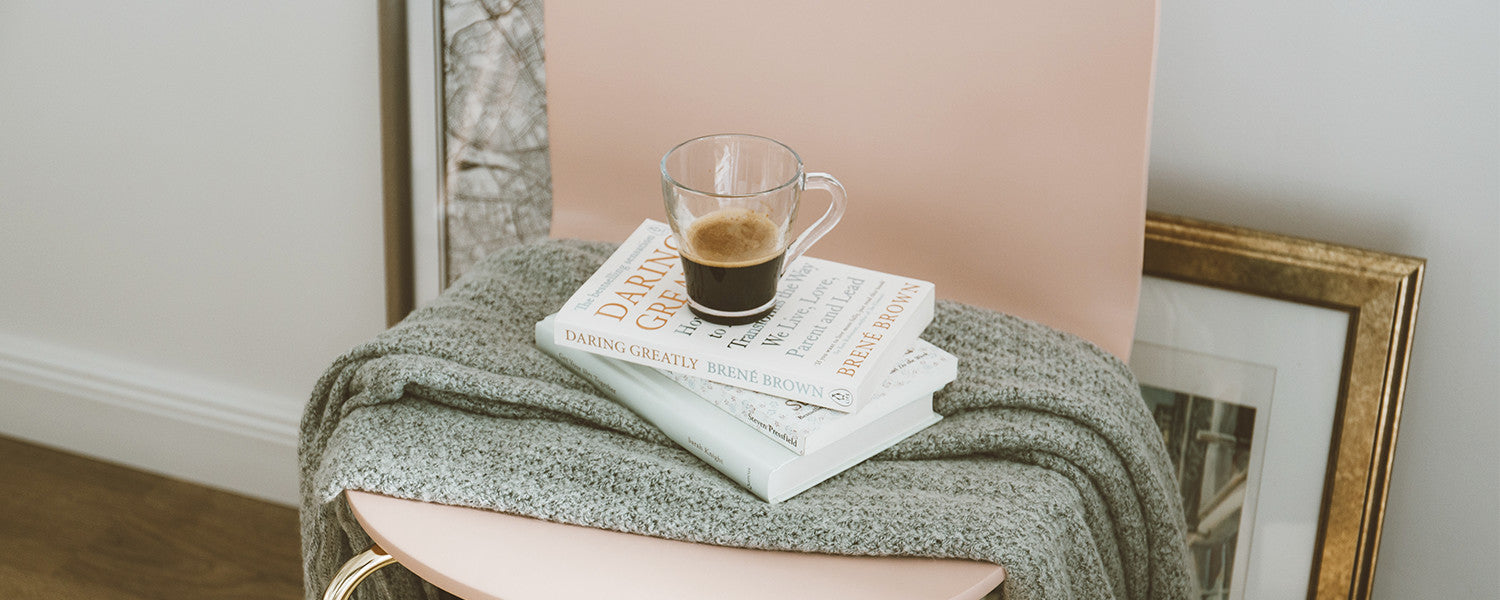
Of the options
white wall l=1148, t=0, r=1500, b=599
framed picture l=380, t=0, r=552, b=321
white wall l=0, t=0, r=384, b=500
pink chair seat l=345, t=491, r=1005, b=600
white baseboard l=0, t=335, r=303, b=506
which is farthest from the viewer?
→ white baseboard l=0, t=335, r=303, b=506

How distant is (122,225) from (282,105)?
321 mm

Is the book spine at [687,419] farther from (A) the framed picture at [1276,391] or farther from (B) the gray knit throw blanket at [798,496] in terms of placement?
(A) the framed picture at [1276,391]

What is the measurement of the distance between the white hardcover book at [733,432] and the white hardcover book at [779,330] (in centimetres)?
3

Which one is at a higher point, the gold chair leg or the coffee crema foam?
the coffee crema foam

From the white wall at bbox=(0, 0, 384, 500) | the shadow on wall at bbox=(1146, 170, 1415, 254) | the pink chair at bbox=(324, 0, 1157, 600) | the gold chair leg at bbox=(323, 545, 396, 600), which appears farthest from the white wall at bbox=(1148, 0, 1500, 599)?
the white wall at bbox=(0, 0, 384, 500)

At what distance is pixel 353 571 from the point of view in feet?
2.60

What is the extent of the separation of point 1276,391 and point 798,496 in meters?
0.55

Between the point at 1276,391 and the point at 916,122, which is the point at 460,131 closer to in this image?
the point at 916,122

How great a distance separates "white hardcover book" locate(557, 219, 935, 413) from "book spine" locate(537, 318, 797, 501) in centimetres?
2

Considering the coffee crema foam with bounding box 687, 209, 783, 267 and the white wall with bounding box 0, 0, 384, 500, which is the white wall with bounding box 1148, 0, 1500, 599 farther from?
the white wall with bounding box 0, 0, 384, 500

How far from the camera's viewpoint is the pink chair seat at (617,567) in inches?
27.6

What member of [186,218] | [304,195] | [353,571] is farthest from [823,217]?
[186,218]

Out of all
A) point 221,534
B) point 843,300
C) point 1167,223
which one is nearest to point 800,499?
point 843,300

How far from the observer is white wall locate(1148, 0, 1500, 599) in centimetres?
97
